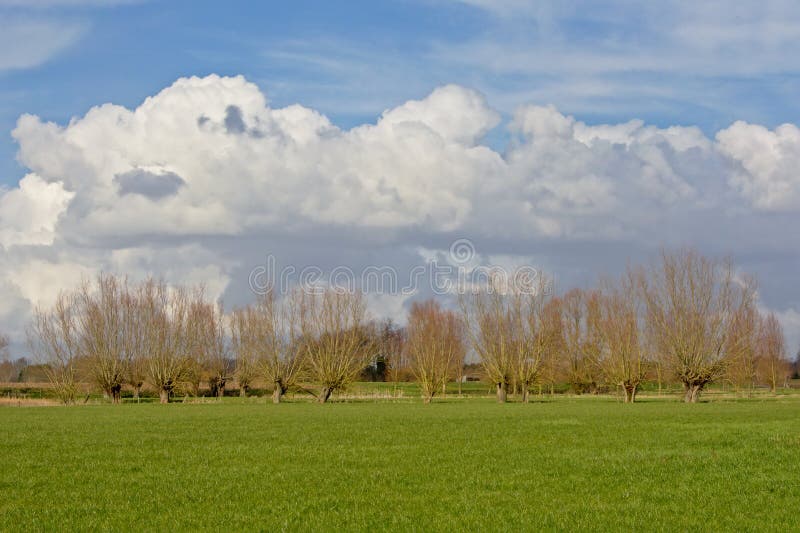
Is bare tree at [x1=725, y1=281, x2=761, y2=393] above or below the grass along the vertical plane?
above

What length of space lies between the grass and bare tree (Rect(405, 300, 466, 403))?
46788mm

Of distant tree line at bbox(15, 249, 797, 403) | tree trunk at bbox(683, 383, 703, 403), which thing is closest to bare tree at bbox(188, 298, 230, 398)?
distant tree line at bbox(15, 249, 797, 403)

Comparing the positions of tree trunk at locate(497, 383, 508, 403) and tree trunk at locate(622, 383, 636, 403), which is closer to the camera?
tree trunk at locate(622, 383, 636, 403)

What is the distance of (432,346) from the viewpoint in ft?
267

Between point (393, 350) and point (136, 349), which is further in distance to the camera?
point (393, 350)

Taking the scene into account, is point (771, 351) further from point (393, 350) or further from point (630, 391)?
point (393, 350)

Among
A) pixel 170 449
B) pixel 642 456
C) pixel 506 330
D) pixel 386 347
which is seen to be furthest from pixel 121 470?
pixel 386 347

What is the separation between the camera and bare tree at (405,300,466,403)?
7675cm

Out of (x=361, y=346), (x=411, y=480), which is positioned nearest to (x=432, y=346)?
(x=361, y=346)

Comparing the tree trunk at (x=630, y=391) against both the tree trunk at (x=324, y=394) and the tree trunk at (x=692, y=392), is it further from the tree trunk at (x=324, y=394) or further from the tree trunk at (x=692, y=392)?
the tree trunk at (x=324, y=394)

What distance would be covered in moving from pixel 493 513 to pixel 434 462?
656cm

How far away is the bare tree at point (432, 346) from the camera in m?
76.8

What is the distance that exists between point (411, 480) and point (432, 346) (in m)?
63.3

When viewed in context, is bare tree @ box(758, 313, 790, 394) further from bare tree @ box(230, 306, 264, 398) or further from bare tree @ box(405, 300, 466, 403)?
bare tree @ box(230, 306, 264, 398)
